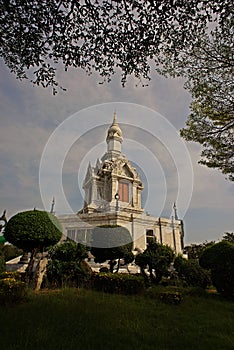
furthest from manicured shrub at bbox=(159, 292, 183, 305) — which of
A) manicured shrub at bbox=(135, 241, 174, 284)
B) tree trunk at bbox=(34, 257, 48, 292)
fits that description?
tree trunk at bbox=(34, 257, 48, 292)

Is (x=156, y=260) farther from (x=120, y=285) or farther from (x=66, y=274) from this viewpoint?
(x=66, y=274)

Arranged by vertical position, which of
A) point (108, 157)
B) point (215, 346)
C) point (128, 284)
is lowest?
point (215, 346)

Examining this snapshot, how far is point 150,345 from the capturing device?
4824 mm

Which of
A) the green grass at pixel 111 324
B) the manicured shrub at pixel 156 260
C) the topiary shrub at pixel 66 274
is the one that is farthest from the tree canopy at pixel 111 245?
the green grass at pixel 111 324

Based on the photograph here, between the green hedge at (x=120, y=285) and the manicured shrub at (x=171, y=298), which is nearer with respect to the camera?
the manicured shrub at (x=171, y=298)

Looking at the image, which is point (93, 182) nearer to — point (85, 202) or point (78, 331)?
point (85, 202)

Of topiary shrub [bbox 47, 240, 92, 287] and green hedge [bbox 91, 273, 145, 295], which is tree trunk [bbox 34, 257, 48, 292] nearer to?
topiary shrub [bbox 47, 240, 92, 287]

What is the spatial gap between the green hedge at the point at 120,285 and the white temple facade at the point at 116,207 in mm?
16593

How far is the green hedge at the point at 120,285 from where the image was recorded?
403 inches

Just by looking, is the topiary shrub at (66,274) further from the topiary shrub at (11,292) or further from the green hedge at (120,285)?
the topiary shrub at (11,292)

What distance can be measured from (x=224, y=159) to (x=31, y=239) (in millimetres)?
10923

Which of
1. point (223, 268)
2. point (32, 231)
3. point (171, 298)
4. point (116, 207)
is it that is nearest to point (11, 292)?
point (171, 298)

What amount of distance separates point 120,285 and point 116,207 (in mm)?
24431

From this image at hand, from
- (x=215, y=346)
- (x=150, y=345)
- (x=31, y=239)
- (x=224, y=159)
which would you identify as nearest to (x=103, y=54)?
(x=150, y=345)
